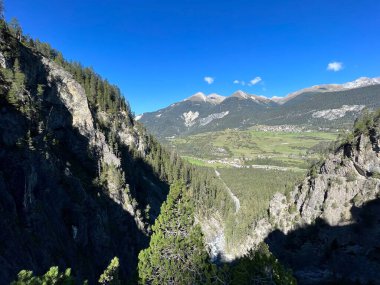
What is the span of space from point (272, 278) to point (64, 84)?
67668 mm

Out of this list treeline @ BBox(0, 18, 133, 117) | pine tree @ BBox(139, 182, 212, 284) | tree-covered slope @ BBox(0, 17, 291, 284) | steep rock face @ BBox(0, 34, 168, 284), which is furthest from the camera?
treeline @ BBox(0, 18, 133, 117)

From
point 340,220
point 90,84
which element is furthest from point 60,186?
point 90,84

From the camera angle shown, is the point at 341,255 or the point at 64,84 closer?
the point at 341,255

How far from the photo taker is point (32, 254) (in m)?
30.0

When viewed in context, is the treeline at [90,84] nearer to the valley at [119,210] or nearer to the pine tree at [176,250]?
the valley at [119,210]

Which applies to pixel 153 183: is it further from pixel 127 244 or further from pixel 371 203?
pixel 371 203

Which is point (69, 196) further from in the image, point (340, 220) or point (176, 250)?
point (340, 220)

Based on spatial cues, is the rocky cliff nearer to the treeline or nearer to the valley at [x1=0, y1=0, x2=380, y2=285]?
the valley at [x1=0, y1=0, x2=380, y2=285]

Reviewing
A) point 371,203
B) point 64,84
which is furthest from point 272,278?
point 64,84

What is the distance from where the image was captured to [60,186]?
4400cm

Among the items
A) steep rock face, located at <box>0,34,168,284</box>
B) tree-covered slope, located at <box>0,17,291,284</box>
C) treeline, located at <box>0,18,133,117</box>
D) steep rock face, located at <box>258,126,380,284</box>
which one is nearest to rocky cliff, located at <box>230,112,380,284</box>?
steep rock face, located at <box>258,126,380,284</box>

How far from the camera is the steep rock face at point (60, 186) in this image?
102 feet

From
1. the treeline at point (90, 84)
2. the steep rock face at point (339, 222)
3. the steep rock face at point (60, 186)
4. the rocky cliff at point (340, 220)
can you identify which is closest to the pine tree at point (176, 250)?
the steep rock face at point (60, 186)

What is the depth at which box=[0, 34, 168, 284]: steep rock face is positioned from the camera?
3105cm
